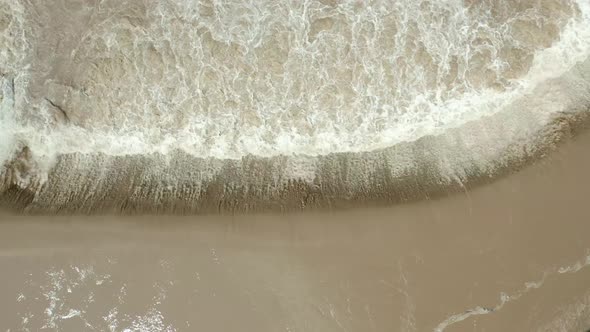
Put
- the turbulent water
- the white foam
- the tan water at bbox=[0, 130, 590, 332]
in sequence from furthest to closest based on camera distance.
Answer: the white foam
the turbulent water
the tan water at bbox=[0, 130, 590, 332]

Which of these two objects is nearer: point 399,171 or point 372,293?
point 372,293

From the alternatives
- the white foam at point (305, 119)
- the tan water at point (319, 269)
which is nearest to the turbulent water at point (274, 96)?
the white foam at point (305, 119)

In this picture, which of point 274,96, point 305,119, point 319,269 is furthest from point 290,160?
point 319,269

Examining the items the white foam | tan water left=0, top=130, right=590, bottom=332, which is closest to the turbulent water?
the white foam

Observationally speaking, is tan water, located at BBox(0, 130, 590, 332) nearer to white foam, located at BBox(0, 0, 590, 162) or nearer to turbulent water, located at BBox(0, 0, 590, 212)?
turbulent water, located at BBox(0, 0, 590, 212)

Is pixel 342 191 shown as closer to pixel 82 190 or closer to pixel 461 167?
pixel 461 167

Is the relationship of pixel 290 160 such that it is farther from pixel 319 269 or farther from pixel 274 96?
pixel 319 269

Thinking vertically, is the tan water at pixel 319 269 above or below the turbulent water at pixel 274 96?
below

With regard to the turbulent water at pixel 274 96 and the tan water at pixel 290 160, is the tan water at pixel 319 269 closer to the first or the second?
the tan water at pixel 290 160

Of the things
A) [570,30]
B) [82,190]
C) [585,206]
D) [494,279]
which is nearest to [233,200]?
[82,190]
